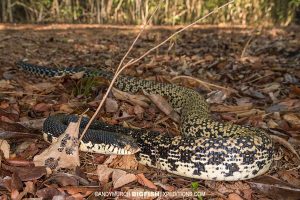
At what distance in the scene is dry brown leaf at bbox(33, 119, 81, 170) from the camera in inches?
165

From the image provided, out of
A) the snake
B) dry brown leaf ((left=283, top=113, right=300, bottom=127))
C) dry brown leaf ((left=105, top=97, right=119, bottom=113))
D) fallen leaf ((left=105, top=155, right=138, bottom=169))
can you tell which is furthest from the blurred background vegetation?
fallen leaf ((left=105, top=155, right=138, bottom=169))

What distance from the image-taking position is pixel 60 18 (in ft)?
72.8

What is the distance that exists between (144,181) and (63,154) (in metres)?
0.85

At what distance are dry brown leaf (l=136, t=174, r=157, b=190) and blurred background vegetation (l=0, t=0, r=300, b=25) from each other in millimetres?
16491

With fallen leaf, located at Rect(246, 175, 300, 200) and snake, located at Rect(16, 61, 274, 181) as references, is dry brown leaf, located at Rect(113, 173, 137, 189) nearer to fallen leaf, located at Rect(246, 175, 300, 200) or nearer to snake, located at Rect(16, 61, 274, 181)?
snake, located at Rect(16, 61, 274, 181)

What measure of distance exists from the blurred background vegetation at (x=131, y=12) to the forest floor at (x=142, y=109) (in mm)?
10407

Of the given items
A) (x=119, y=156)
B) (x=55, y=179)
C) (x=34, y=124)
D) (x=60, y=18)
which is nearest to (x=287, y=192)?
(x=119, y=156)

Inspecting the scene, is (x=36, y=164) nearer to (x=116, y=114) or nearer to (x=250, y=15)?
(x=116, y=114)

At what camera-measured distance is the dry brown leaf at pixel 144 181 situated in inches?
162

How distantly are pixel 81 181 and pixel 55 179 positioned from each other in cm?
24

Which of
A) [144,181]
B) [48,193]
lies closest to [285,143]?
[144,181]

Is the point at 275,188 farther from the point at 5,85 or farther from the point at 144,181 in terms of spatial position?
the point at 5,85

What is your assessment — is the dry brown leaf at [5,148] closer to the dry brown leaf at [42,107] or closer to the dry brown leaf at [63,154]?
the dry brown leaf at [63,154]

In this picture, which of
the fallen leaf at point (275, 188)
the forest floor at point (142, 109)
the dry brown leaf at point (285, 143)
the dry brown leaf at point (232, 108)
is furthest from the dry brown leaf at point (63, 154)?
the dry brown leaf at point (232, 108)
